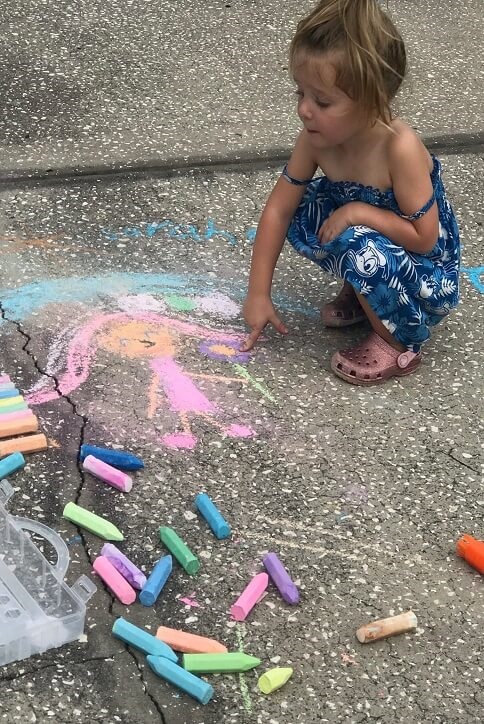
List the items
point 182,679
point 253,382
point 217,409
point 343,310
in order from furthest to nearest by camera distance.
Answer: point 343,310 < point 253,382 < point 217,409 < point 182,679

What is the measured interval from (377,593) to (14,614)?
0.80 metres

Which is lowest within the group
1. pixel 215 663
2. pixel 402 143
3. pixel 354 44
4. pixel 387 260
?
pixel 215 663

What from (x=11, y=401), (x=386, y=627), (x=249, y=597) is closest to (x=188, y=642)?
(x=249, y=597)

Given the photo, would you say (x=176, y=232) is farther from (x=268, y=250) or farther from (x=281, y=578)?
(x=281, y=578)

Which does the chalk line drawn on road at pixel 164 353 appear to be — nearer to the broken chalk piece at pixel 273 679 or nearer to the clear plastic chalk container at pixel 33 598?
the clear plastic chalk container at pixel 33 598

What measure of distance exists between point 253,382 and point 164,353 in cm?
28

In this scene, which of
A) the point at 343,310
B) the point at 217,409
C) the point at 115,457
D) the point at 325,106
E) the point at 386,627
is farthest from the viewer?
the point at 343,310

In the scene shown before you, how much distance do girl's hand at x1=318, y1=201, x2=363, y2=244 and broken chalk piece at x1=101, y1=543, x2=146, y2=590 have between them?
1092 mm

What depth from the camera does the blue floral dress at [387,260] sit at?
2.79 metres

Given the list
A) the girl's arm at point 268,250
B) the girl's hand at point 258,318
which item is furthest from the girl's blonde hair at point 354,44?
the girl's hand at point 258,318

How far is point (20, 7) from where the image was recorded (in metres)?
5.10

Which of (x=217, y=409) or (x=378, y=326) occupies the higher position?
(x=378, y=326)

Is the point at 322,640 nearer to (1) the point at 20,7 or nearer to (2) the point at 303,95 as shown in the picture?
(2) the point at 303,95

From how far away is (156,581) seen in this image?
2.22m
